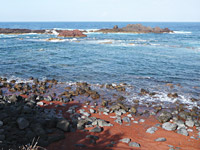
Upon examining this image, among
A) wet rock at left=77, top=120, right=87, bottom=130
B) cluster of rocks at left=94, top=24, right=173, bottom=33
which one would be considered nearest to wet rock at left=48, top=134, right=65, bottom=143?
wet rock at left=77, top=120, right=87, bottom=130

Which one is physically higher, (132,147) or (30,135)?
(30,135)

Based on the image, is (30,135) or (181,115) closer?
(30,135)

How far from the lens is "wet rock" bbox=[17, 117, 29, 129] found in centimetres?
908

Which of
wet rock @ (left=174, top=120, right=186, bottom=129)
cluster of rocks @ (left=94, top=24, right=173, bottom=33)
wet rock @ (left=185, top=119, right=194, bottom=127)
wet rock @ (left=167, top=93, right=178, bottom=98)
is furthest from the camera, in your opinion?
cluster of rocks @ (left=94, top=24, right=173, bottom=33)

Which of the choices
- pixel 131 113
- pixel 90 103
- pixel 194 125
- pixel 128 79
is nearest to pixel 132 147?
pixel 131 113

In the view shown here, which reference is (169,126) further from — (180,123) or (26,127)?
(26,127)

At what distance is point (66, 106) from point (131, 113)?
464 cm

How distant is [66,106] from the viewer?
43.6 feet

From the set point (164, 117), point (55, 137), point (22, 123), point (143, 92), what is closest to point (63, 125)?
point (55, 137)

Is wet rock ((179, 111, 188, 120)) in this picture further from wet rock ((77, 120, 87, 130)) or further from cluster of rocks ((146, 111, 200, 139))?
wet rock ((77, 120, 87, 130))

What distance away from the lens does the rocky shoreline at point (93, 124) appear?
870cm

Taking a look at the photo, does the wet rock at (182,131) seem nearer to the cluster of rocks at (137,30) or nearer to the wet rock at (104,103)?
the wet rock at (104,103)

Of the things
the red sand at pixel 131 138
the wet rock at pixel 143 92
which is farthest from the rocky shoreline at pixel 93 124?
the wet rock at pixel 143 92

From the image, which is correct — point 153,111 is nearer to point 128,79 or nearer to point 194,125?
point 194,125
